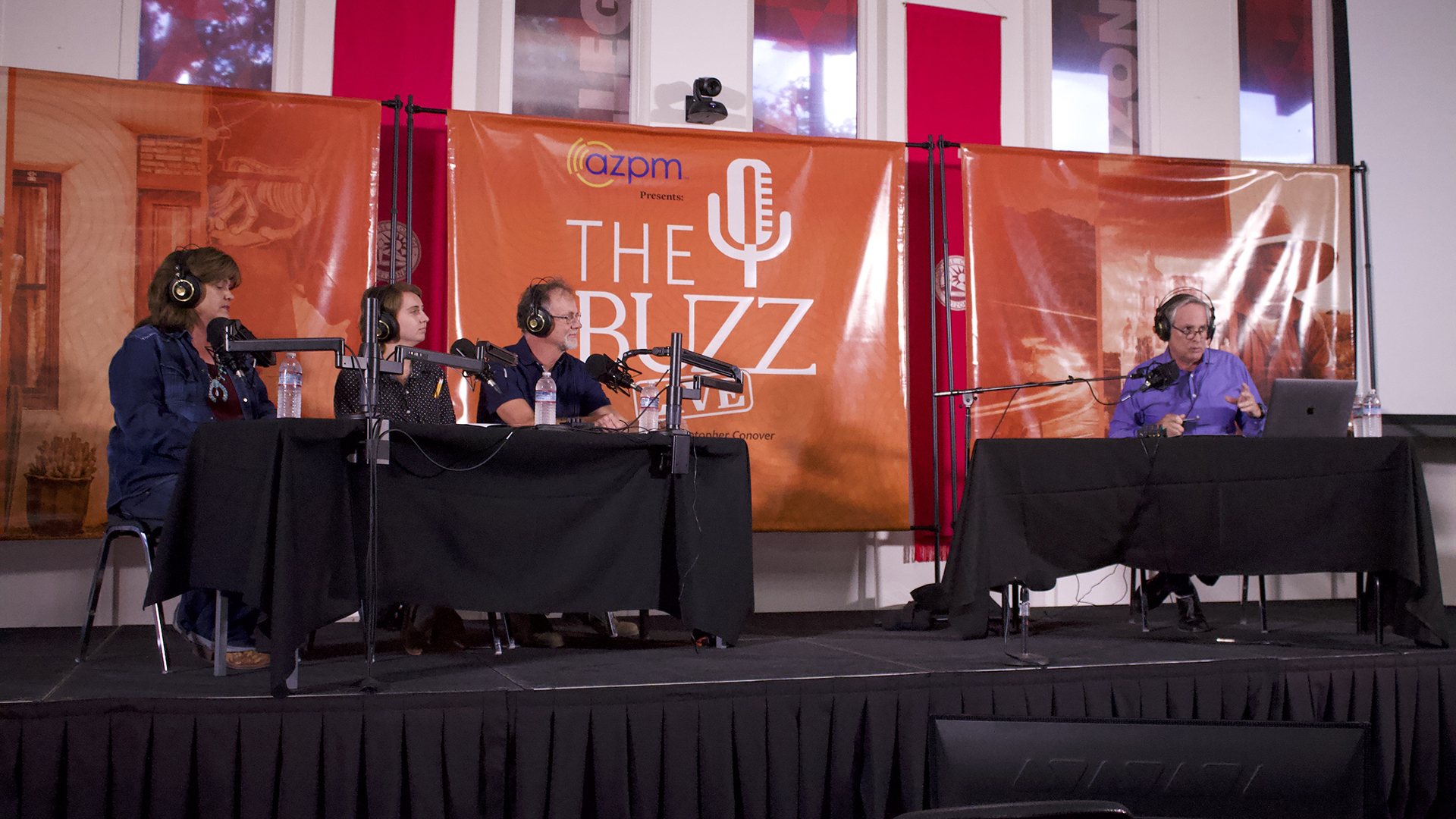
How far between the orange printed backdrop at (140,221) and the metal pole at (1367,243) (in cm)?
443

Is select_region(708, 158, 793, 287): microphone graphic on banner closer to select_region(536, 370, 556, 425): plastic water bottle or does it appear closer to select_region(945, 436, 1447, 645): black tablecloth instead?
select_region(536, 370, 556, 425): plastic water bottle

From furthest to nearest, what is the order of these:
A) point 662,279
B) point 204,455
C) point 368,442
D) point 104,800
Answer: point 662,279 → point 204,455 → point 368,442 → point 104,800

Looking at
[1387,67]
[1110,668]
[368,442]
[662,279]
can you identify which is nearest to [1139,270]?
[1387,67]

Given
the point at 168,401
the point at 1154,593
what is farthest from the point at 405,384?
the point at 1154,593

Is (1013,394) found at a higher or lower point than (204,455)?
higher

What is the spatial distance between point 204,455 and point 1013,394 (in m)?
3.14

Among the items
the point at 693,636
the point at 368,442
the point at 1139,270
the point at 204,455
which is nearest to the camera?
the point at 368,442

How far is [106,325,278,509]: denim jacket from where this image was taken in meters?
2.52

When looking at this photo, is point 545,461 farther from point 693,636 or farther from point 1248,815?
point 1248,815

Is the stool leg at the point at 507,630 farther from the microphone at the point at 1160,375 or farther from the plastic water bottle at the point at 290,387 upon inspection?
the microphone at the point at 1160,375

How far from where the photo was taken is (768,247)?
406 cm

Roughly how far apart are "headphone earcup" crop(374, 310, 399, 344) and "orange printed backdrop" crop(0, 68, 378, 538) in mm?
732

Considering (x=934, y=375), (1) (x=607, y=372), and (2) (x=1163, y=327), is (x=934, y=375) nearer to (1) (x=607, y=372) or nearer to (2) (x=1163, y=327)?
(2) (x=1163, y=327)

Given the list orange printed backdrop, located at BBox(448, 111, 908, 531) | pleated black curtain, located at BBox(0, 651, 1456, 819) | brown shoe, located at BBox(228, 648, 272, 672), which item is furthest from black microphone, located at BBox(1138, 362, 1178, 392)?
brown shoe, located at BBox(228, 648, 272, 672)
